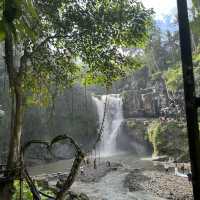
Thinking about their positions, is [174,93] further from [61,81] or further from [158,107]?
[61,81]

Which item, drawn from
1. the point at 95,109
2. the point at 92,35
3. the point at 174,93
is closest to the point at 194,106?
the point at 92,35

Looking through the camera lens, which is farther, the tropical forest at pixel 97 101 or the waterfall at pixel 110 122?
the waterfall at pixel 110 122

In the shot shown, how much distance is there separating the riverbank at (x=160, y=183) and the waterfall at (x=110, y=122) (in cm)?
1666

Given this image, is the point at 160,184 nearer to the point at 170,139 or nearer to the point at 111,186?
the point at 111,186

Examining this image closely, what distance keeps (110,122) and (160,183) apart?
25266 mm

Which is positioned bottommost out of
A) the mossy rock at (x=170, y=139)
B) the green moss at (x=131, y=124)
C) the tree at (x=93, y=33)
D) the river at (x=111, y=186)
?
the river at (x=111, y=186)

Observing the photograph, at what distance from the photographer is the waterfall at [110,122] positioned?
4616 centimetres

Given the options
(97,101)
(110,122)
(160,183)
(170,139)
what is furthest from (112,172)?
(97,101)

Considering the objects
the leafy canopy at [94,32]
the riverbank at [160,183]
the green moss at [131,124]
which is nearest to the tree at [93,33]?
the leafy canopy at [94,32]

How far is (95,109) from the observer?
165 ft

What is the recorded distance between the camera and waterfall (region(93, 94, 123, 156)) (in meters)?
46.2

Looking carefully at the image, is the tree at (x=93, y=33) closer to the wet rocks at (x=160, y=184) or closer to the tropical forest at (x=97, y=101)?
the tropical forest at (x=97, y=101)

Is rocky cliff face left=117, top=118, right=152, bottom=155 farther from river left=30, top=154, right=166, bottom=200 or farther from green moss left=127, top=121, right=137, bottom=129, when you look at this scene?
river left=30, top=154, right=166, bottom=200

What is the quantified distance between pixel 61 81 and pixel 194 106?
34.7 ft
